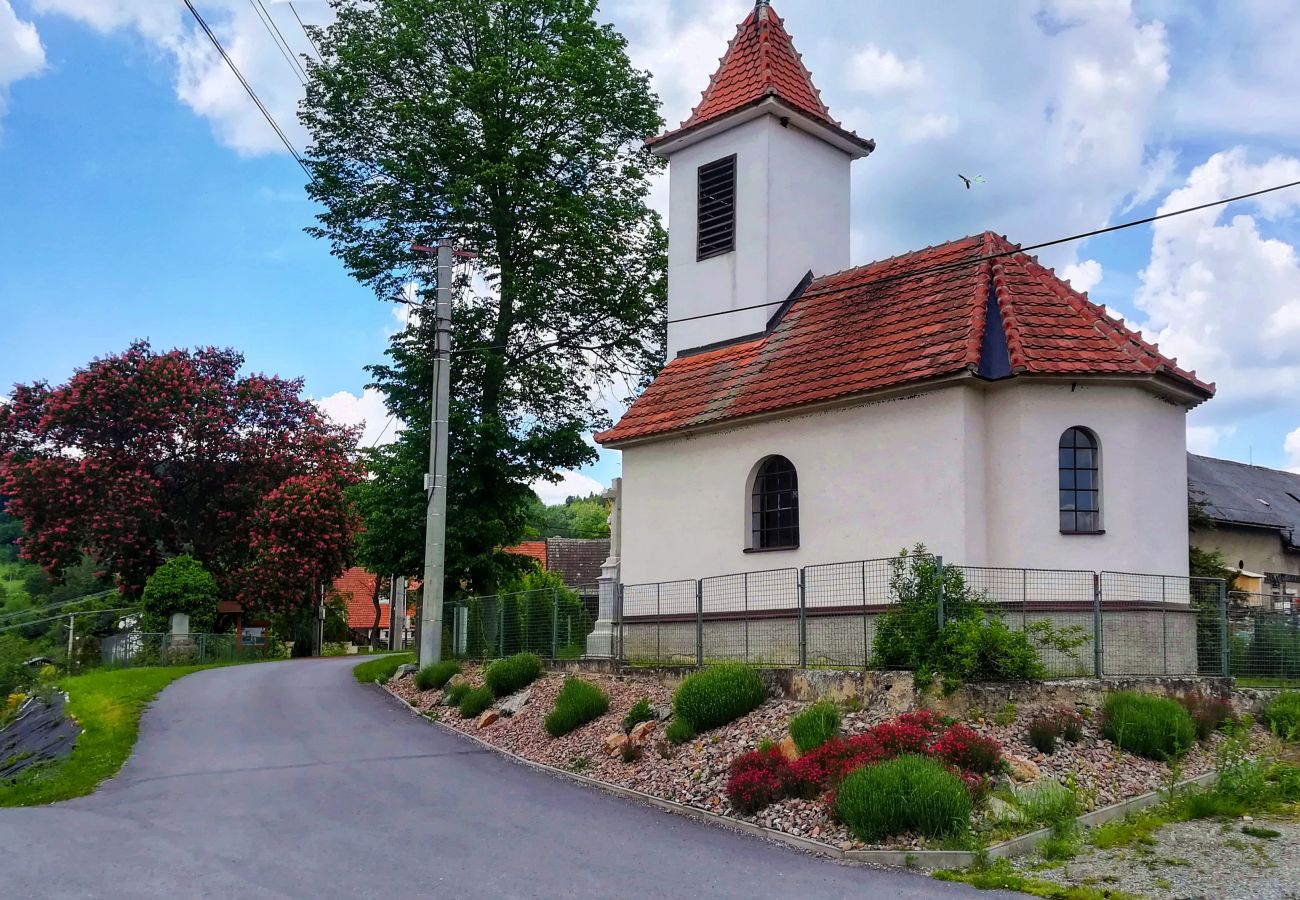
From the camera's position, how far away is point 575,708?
56.3 feet

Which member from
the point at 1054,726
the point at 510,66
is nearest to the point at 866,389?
the point at 1054,726

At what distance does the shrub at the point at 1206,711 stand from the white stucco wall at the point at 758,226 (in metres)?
10.1

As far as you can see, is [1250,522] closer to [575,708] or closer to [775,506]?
[775,506]

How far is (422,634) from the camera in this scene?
78.5 feet

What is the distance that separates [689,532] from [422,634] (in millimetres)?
6760

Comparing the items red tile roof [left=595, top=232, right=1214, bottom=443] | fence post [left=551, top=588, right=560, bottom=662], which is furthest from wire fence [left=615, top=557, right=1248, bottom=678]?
red tile roof [left=595, top=232, right=1214, bottom=443]

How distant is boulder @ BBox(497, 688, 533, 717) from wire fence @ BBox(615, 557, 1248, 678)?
1846 mm

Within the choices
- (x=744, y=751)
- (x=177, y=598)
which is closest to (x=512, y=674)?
(x=744, y=751)

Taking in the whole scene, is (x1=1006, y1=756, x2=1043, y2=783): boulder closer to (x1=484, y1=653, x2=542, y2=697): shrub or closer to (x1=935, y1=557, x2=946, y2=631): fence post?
(x1=935, y1=557, x2=946, y2=631): fence post

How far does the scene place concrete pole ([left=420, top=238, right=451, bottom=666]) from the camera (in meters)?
22.8

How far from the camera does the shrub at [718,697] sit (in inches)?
586

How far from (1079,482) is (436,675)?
41.4 feet

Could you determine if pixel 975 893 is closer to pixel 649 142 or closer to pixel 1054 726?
pixel 1054 726

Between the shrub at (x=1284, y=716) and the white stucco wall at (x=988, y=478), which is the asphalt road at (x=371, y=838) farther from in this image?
the shrub at (x=1284, y=716)
